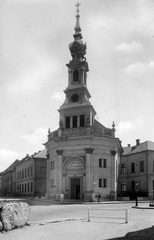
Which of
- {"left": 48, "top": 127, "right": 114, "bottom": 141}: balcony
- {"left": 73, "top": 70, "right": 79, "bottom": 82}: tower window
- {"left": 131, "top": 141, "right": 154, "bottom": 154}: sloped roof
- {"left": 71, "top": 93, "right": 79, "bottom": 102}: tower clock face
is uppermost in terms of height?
{"left": 73, "top": 70, "right": 79, "bottom": 82}: tower window

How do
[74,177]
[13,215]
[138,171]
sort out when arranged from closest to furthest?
[13,215] → [74,177] → [138,171]

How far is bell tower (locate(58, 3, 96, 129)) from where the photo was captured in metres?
42.8

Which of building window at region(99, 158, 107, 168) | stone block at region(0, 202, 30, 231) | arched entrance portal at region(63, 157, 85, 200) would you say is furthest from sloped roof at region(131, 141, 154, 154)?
stone block at region(0, 202, 30, 231)

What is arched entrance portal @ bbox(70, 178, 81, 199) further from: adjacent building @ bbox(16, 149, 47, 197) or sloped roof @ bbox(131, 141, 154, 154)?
adjacent building @ bbox(16, 149, 47, 197)

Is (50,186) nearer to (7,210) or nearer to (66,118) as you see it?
(66,118)

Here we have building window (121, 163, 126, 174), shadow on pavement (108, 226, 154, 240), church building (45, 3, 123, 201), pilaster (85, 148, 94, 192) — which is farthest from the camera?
building window (121, 163, 126, 174)

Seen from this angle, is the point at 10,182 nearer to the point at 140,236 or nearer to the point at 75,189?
the point at 75,189

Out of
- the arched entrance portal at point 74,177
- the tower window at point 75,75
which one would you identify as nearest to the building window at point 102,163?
the arched entrance portal at point 74,177

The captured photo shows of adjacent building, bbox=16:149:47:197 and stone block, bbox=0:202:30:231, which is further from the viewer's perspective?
adjacent building, bbox=16:149:47:197

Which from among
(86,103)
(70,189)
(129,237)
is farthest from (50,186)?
(129,237)

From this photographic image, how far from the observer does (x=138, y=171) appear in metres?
50.3

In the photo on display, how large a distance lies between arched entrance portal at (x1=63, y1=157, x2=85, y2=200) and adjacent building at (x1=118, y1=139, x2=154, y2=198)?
10.1 meters

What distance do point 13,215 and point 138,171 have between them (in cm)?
4036

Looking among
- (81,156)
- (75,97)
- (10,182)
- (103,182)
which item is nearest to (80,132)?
(81,156)
